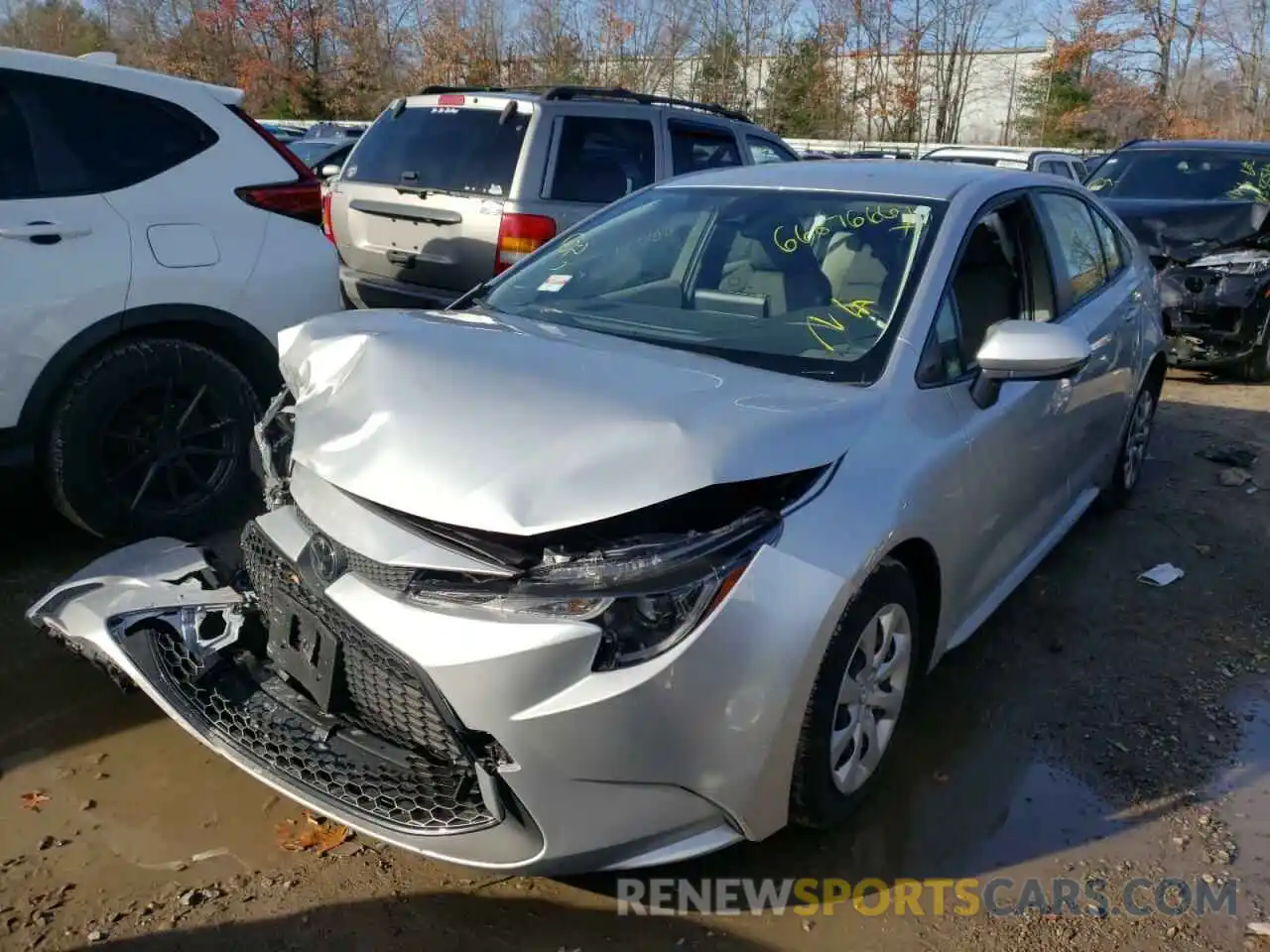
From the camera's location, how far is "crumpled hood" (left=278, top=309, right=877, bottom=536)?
7.61 ft

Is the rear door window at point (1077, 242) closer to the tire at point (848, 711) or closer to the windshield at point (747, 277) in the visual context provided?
the windshield at point (747, 277)

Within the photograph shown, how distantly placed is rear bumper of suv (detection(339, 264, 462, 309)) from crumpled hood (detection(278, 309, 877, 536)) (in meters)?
3.73

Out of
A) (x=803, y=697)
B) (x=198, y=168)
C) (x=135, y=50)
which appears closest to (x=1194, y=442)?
(x=803, y=697)

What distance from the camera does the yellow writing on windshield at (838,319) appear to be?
3.18 metres

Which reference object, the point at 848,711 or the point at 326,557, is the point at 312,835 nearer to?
the point at 326,557

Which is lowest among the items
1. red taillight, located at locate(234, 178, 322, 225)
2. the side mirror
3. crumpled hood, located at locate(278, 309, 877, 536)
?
crumpled hood, located at locate(278, 309, 877, 536)

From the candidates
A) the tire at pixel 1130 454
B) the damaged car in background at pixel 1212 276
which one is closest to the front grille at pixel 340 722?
the tire at pixel 1130 454

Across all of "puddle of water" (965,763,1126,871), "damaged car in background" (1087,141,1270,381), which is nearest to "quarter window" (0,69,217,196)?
"puddle of water" (965,763,1126,871)

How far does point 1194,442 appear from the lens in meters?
6.74

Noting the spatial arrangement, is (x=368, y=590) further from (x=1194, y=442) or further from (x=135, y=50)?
(x=135, y=50)

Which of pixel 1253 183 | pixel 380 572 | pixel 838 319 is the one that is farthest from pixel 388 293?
pixel 1253 183

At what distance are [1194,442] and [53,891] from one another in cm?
649

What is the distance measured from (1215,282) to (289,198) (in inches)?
264

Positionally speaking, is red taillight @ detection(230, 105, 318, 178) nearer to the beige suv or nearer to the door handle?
the door handle
